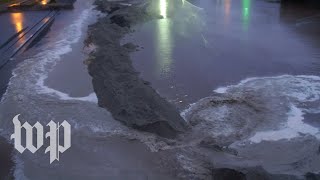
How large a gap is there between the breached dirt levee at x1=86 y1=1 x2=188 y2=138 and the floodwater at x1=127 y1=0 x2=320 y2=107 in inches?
20.1

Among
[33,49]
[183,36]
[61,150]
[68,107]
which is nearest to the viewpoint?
[61,150]

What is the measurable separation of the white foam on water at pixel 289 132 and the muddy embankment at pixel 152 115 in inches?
31.6

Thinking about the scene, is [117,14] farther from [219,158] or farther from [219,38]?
[219,158]

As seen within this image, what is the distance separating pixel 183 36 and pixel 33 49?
537cm

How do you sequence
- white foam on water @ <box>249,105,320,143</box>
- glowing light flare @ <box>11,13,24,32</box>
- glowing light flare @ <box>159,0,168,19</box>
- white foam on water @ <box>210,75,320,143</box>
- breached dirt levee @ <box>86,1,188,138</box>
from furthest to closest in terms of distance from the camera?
glowing light flare @ <box>159,0,168,19</box>
glowing light flare @ <box>11,13,24,32</box>
breached dirt levee @ <box>86,1,188,138</box>
white foam on water @ <box>210,75,320,143</box>
white foam on water @ <box>249,105,320,143</box>

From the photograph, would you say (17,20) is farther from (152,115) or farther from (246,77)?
(152,115)

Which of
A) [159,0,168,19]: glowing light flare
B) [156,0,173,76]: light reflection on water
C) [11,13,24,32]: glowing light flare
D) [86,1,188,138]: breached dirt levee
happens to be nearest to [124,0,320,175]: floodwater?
[156,0,173,76]: light reflection on water

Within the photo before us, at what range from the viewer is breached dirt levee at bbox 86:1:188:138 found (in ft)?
26.2

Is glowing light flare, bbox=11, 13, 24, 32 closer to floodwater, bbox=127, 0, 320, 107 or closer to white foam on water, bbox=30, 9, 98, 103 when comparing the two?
white foam on water, bbox=30, 9, 98, 103

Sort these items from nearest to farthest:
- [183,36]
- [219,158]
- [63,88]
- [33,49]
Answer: [219,158] < [63,88] < [33,49] < [183,36]

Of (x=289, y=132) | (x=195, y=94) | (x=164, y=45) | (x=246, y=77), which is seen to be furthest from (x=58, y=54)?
(x=289, y=132)

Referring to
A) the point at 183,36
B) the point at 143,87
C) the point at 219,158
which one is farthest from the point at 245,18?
the point at 219,158

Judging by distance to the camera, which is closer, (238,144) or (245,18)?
(238,144)

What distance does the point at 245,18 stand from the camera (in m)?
19.5
